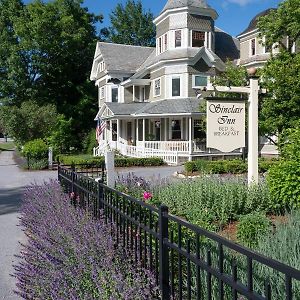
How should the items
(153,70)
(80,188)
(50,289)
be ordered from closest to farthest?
(50,289) < (80,188) < (153,70)

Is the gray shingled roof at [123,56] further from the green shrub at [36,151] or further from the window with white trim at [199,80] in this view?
the green shrub at [36,151]

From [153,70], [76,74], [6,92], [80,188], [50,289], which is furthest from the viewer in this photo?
[76,74]

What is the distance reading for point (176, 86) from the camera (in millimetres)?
28047

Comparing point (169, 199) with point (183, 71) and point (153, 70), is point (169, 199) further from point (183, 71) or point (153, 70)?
point (153, 70)

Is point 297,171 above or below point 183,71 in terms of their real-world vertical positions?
below

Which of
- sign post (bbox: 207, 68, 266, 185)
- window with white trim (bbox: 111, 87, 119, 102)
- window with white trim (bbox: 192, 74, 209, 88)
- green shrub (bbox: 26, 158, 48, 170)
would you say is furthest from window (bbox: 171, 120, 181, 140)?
sign post (bbox: 207, 68, 266, 185)

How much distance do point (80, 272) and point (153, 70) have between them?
91.6 feet

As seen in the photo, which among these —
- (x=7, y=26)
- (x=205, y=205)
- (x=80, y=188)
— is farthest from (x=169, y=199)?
(x=7, y=26)

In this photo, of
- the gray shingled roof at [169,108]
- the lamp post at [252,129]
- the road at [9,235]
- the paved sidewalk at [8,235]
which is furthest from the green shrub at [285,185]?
the gray shingled roof at [169,108]

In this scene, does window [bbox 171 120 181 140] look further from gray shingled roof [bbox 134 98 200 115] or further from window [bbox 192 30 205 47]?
window [bbox 192 30 205 47]

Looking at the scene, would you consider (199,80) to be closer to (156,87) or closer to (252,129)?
(156,87)

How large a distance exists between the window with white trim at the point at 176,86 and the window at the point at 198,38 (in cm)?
294

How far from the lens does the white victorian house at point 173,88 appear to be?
84.1 feet

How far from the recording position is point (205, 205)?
671 cm
